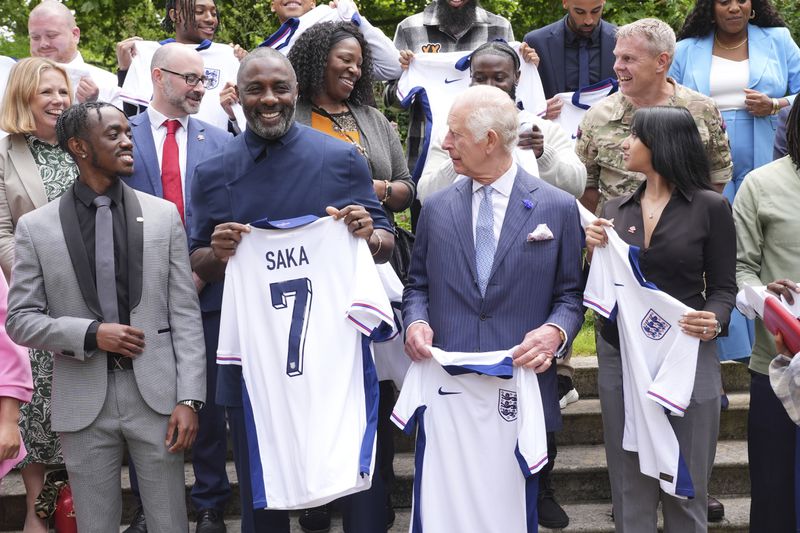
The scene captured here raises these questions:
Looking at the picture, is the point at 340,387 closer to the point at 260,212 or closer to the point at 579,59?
the point at 260,212

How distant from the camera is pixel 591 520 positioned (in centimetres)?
590

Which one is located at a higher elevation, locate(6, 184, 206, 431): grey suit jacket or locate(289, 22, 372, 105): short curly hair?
locate(289, 22, 372, 105): short curly hair

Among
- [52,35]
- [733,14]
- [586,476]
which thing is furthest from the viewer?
[52,35]

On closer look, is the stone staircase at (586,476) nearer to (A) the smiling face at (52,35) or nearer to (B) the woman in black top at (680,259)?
(B) the woman in black top at (680,259)

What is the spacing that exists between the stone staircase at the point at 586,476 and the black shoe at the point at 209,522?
260mm

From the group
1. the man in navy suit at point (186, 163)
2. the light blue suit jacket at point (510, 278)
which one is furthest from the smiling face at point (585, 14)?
the man in navy suit at point (186, 163)

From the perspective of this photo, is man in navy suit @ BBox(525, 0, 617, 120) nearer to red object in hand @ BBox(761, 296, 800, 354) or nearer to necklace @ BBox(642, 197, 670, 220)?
necklace @ BBox(642, 197, 670, 220)

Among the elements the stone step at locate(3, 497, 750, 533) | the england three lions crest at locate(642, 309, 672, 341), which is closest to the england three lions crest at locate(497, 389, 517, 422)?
the england three lions crest at locate(642, 309, 672, 341)

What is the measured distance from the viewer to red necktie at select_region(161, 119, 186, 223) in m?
5.50

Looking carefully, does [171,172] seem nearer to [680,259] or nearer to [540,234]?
[540,234]

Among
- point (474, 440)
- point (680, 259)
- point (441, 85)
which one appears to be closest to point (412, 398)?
point (474, 440)

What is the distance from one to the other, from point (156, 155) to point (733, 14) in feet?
12.1

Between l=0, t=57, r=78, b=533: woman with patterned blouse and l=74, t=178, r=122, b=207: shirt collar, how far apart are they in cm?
85

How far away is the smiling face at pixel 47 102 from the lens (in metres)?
5.47
